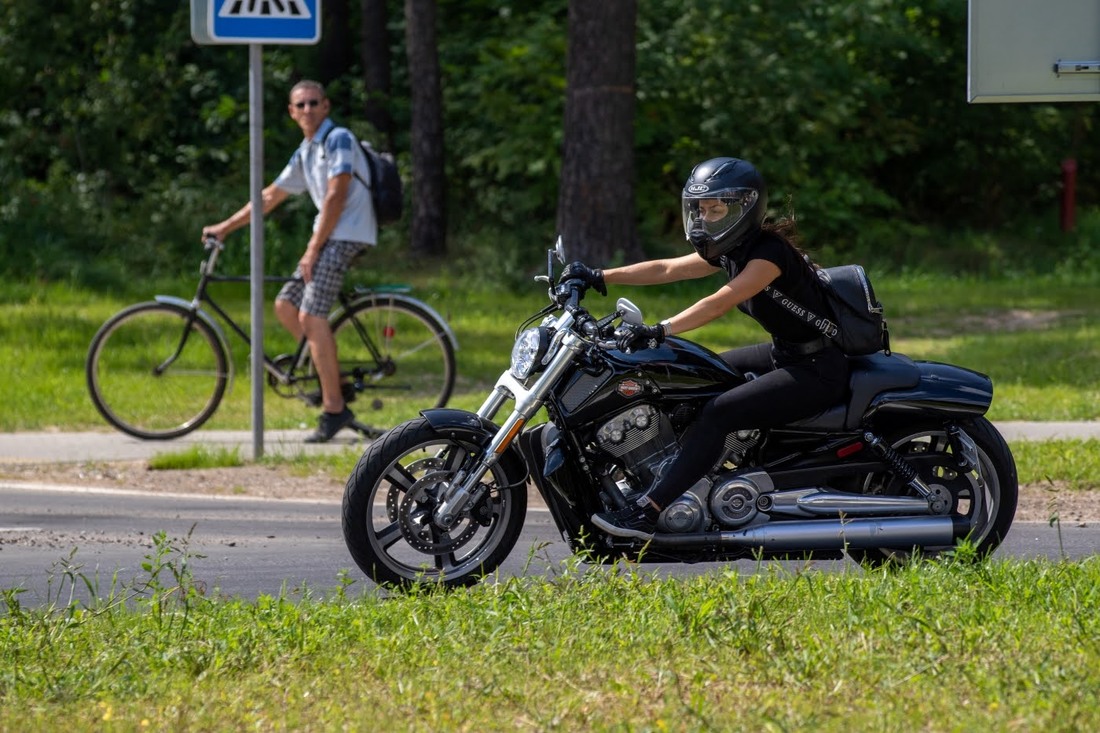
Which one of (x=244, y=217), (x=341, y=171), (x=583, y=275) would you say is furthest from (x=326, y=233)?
(x=583, y=275)

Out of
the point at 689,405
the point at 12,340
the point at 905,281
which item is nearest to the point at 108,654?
the point at 689,405

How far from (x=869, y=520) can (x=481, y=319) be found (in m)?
9.74

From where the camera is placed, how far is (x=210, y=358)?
1053 cm

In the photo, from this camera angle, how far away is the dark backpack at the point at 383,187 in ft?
33.1

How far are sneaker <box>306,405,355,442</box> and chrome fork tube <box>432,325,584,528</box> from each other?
158 inches

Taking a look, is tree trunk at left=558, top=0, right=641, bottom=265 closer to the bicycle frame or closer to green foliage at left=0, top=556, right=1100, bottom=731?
the bicycle frame

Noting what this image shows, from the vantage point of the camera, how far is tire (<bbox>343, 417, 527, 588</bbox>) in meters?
6.14

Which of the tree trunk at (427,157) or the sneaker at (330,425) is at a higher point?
the tree trunk at (427,157)

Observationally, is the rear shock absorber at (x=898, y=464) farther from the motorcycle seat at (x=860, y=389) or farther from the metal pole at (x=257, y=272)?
the metal pole at (x=257, y=272)

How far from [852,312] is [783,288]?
30 cm

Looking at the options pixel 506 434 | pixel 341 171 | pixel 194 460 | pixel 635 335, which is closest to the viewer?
pixel 635 335

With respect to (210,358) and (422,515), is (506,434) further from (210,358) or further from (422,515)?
(210,358)

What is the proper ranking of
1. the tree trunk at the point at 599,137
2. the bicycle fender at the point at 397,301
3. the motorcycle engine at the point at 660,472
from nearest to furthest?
the motorcycle engine at the point at 660,472 < the bicycle fender at the point at 397,301 < the tree trunk at the point at 599,137

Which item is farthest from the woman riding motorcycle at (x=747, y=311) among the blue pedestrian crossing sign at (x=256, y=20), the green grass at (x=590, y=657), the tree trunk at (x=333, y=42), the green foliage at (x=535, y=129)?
the tree trunk at (x=333, y=42)
